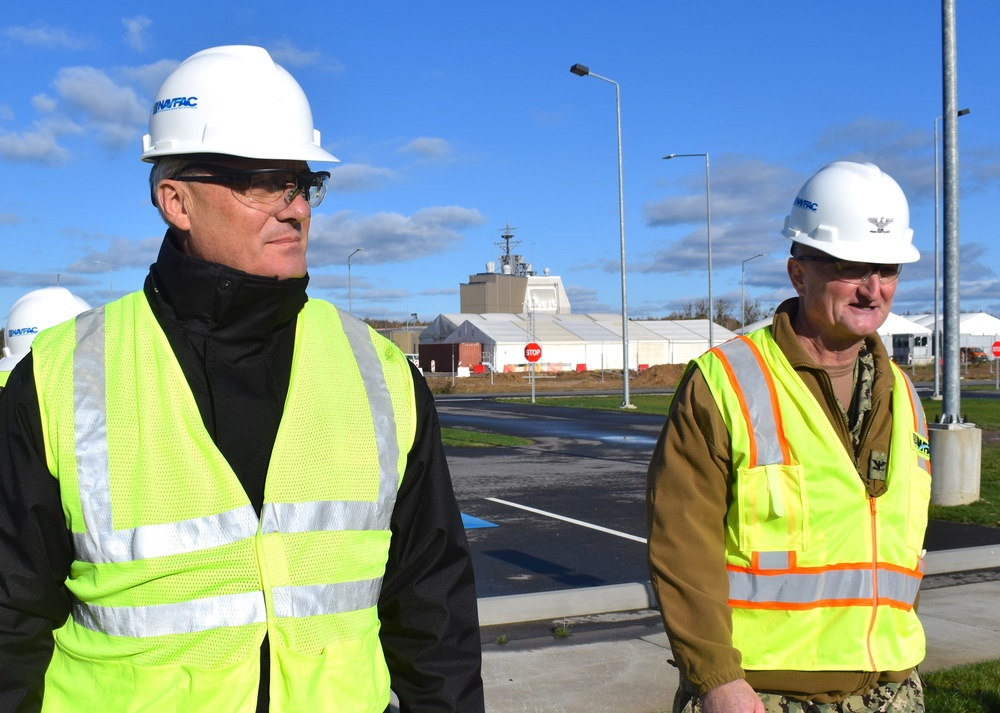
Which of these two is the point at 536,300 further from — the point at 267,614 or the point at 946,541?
the point at 267,614

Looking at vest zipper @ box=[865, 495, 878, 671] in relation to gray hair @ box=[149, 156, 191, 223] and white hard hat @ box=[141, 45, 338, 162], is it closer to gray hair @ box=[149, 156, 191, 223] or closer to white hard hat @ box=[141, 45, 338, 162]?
white hard hat @ box=[141, 45, 338, 162]

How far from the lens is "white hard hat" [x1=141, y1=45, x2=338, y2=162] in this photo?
224 centimetres

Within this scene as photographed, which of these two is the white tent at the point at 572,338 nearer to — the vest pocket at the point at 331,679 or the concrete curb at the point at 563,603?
the concrete curb at the point at 563,603

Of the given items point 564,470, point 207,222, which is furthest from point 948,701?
point 564,470

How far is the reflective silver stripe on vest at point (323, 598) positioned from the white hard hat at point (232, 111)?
3.05 feet

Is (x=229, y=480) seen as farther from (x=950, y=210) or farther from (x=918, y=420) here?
(x=950, y=210)

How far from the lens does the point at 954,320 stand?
37.3 ft

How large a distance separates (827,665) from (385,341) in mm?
1478

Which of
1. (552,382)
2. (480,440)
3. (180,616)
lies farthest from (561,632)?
(552,382)

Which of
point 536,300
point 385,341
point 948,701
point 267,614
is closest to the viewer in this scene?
point 267,614

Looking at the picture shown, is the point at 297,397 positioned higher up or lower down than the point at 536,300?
lower down

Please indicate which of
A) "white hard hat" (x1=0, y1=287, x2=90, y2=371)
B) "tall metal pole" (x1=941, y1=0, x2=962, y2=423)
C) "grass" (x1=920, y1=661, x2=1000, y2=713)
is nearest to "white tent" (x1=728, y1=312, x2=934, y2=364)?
"tall metal pole" (x1=941, y1=0, x2=962, y2=423)

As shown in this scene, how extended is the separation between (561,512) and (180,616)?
390 inches

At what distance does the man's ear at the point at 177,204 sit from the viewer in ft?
7.44
